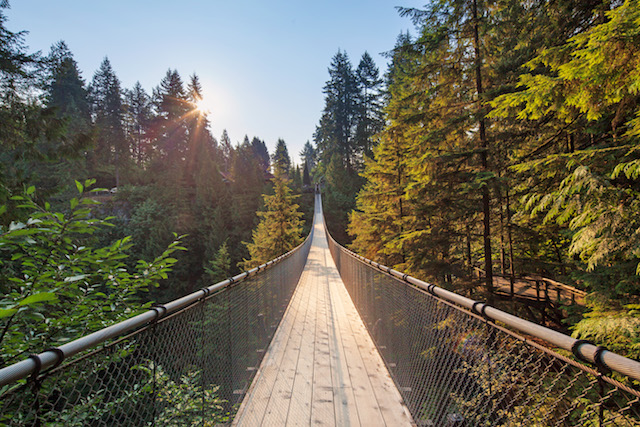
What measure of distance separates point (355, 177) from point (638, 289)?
30091 mm

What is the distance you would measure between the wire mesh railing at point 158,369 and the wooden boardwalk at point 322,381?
24 cm

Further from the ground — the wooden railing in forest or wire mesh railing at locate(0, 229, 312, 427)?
wire mesh railing at locate(0, 229, 312, 427)

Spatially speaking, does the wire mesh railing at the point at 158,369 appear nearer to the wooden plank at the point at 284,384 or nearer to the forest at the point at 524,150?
the wooden plank at the point at 284,384

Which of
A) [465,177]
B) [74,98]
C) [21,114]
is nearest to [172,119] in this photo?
[74,98]

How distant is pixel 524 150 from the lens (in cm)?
715

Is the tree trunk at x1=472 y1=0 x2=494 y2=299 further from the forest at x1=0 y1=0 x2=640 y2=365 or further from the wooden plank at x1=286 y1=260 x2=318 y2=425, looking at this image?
the wooden plank at x1=286 y1=260 x2=318 y2=425

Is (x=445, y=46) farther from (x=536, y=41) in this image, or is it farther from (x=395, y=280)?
(x=395, y=280)

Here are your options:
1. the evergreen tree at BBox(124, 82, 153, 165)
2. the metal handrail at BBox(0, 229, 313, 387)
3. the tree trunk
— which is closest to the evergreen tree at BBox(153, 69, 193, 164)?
the evergreen tree at BBox(124, 82, 153, 165)

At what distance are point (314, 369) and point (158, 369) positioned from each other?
212 centimetres

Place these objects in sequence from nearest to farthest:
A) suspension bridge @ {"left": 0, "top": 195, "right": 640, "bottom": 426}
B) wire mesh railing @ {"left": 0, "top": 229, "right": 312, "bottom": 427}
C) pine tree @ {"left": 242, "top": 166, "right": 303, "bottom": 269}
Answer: wire mesh railing @ {"left": 0, "top": 229, "right": 312, "bottom": 427}, suspension bridge @ {"left": 0, "top": 195, "right": 640, "bottom": 426}, pine tree @ {"left": 242, "top": 166, "right": 303, "bottom": 269}

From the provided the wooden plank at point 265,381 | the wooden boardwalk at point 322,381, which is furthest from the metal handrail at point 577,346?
the wooden plank at point 265,381

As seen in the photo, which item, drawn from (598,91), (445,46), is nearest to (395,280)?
(598,91)

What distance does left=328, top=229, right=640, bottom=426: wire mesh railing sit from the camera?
109 cm

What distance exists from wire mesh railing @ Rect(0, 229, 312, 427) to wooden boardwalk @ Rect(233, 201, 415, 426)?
245 mm
